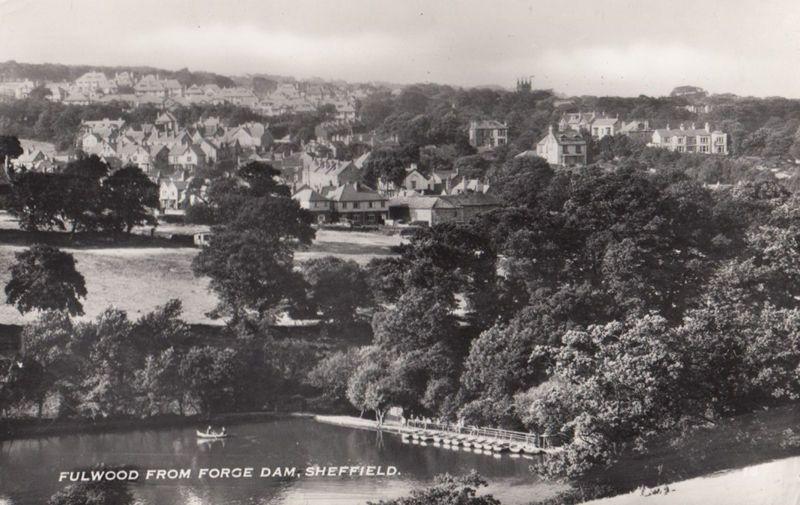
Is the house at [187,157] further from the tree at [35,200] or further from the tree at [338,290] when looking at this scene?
the tree at [338,290]

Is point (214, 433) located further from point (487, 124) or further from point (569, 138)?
point (569, 138)

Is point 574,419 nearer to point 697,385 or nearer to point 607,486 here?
point 607,486

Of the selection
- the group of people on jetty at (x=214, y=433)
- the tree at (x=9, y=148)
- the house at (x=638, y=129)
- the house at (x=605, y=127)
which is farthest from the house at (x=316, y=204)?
the house at (x=638, y=129)

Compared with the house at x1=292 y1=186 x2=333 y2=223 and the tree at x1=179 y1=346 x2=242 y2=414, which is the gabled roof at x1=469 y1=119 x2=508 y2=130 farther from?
the tree at x1=179 y1=346 x2=242 y2=414

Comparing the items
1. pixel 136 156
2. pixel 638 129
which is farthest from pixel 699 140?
pixel 136 156

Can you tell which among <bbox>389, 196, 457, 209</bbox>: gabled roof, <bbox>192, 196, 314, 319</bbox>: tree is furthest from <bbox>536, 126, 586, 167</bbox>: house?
<bbox>192, 196, 314, 319</bbox>: tree

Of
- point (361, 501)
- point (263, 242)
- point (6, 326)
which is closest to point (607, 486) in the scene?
point (361, 501)
